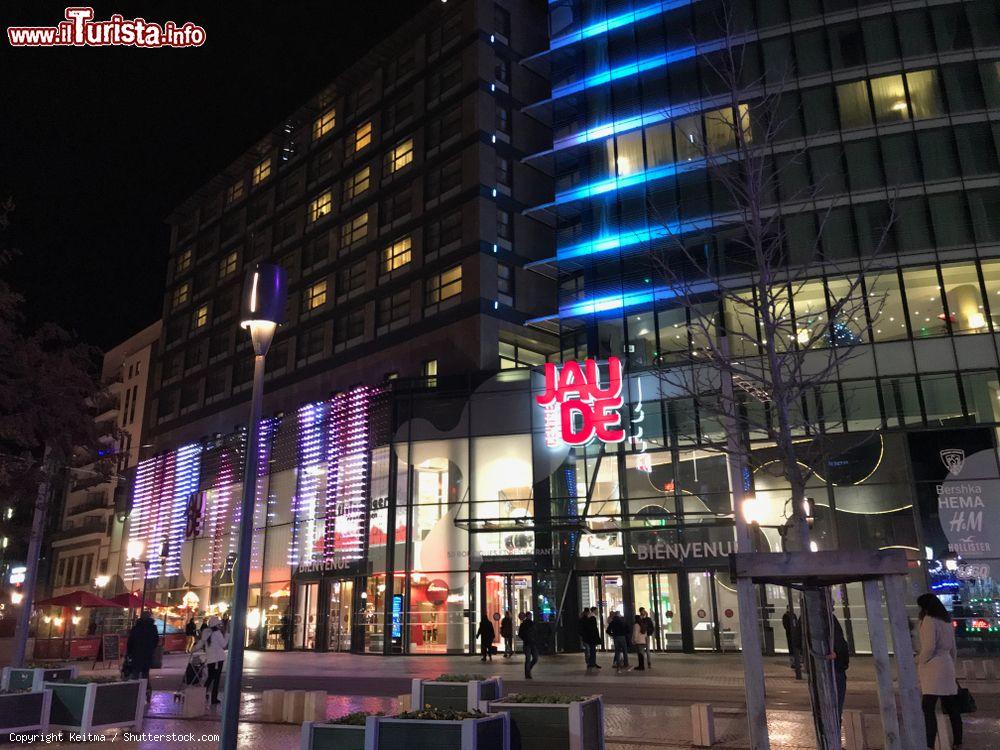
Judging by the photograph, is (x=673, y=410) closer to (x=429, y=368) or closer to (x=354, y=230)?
(x=429, y=368)

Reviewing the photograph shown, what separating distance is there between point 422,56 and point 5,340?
3347 cm

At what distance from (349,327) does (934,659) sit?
36.6 meters

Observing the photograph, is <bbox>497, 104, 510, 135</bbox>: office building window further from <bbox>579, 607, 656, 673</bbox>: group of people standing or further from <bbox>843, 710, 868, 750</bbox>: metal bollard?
<bbox>843, 710, 868, 750</bbox>: metal bollard

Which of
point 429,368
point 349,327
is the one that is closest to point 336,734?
point 429,368

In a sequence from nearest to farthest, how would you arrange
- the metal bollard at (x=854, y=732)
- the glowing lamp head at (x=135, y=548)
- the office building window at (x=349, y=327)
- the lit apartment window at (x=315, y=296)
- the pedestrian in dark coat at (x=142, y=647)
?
the metal bollard at (x=854, y=732) → the pedestrian in dark coat at (x=142, y=647) → the office building window at (x=349, y=327) → the lit apartment window at (x=315, y=296) → the glowing lamp head at (x=135, y=548)

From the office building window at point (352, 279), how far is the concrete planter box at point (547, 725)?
36.2 m

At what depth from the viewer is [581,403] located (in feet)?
104

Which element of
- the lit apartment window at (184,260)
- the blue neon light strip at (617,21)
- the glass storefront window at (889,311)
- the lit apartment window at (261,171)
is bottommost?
the glass storefront window at (889,311)

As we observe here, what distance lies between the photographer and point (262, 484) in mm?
41656

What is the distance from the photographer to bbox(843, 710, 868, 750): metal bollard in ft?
33.3

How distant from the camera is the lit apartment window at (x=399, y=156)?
140 ft

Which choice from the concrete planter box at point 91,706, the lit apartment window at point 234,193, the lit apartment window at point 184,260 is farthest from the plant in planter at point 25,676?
the lit apartment window at point 184,260

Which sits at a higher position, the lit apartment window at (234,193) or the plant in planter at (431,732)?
the lit apartment window at (234,193)

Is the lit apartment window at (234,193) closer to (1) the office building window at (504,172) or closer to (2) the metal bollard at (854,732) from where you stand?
(1) the office building window at (504,172)
